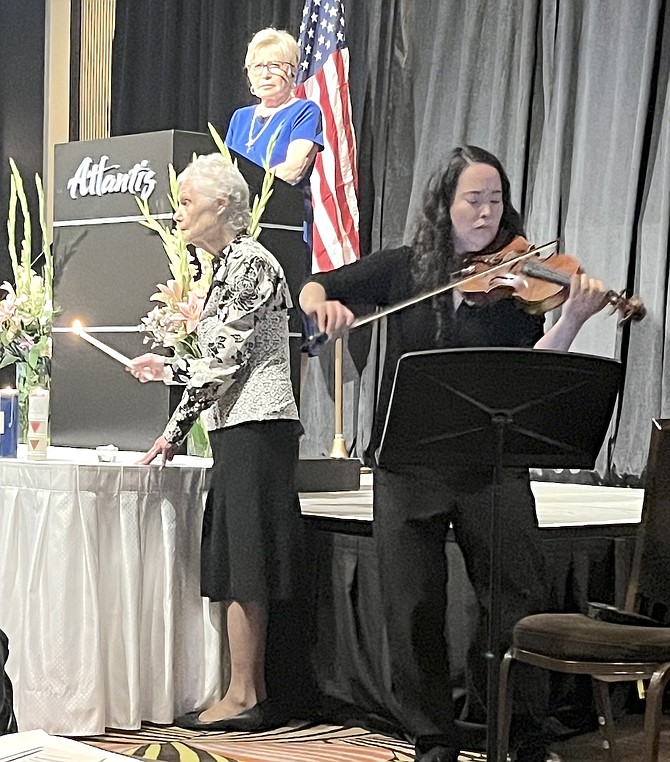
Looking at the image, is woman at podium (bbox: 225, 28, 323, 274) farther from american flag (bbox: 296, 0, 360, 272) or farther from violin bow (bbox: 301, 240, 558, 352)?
violin bow (bbox: 301, 240, 558, 352)

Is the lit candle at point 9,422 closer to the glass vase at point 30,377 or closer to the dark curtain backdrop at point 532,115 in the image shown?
the glass vase at point 30,377

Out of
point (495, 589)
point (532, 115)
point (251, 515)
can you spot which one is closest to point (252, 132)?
point (532, 115)

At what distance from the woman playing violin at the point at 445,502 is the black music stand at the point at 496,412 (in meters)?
0.23

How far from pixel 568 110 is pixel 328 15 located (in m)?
1.19

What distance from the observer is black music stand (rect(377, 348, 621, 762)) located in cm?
250

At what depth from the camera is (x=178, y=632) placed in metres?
3.28

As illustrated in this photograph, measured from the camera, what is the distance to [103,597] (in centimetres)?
316

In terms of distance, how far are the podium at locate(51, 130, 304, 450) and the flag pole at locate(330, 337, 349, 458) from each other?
1.12 metres

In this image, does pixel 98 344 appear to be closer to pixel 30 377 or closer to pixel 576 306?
pixel 30 377

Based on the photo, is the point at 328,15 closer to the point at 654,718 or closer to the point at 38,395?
the point at 38,395

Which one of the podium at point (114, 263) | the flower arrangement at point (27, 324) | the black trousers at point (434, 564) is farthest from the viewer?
the flower arrangement at point (27, 324)

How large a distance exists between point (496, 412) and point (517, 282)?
591mm

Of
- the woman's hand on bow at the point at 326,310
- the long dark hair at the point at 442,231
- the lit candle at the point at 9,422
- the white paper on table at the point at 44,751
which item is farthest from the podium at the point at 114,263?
the white paper on table at the point at 44,751

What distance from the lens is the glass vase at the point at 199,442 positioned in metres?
3.58
